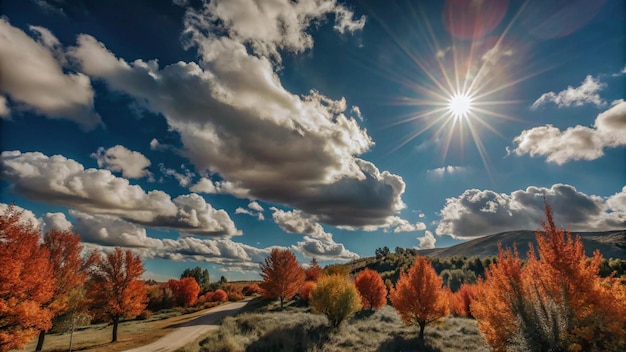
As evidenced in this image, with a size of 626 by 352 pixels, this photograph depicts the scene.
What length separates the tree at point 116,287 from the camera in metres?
32.3

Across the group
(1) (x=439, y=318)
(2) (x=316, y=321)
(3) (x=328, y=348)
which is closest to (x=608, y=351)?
(3) (x=328, y=348)

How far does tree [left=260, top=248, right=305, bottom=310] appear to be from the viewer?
166 feet

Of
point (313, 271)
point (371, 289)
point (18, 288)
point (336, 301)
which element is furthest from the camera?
point (313, 271)

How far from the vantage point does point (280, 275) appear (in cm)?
5084

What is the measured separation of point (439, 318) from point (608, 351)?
837 inches

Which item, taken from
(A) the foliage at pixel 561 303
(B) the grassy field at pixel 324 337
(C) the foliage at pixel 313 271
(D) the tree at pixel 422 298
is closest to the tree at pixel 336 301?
(B) the grassy field at pixel 324 337

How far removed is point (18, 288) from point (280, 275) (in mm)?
34779

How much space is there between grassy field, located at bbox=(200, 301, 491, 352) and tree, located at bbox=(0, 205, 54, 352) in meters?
12.1

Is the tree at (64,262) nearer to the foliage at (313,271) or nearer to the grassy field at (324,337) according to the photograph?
the grassy field at (324,337)

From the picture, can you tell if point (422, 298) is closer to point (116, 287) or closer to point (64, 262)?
point (116, 287)

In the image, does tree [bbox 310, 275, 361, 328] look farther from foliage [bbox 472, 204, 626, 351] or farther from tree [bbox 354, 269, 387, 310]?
foliage [bbox 472, 204, 626, 351]

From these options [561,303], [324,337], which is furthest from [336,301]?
[561,303]

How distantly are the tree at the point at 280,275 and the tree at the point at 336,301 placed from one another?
17.6m

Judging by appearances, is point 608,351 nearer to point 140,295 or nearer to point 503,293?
point 503,293
